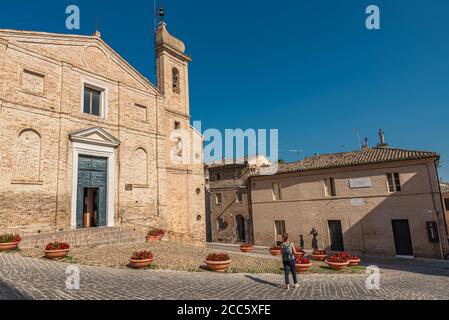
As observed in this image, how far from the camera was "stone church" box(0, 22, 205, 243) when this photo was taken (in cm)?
1352

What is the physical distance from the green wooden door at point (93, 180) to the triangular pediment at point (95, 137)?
956 mm

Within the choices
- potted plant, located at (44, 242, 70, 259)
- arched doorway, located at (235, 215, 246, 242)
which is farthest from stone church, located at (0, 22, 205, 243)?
arched doorway, located at (235, 215, 246, 242)

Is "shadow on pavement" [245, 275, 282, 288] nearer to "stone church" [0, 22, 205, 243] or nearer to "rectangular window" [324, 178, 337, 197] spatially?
"stone church" [0, 22, 205, 243]

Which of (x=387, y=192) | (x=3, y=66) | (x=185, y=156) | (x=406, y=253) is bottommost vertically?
(x=406, y=253)

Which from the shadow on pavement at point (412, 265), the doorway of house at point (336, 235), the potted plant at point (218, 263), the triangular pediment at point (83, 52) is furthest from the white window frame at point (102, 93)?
the doorway of house at point (336, 235)

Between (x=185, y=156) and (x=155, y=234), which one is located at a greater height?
(x=185, y=156)

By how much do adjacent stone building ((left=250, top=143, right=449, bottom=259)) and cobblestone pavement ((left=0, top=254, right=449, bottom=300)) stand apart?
1130 centimetres

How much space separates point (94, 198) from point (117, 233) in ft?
12.6

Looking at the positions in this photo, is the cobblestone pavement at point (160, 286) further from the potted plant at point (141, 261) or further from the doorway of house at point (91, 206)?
the doorway of house at point (91, 206)

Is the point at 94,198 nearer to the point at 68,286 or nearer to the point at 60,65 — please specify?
the point at 60,65
